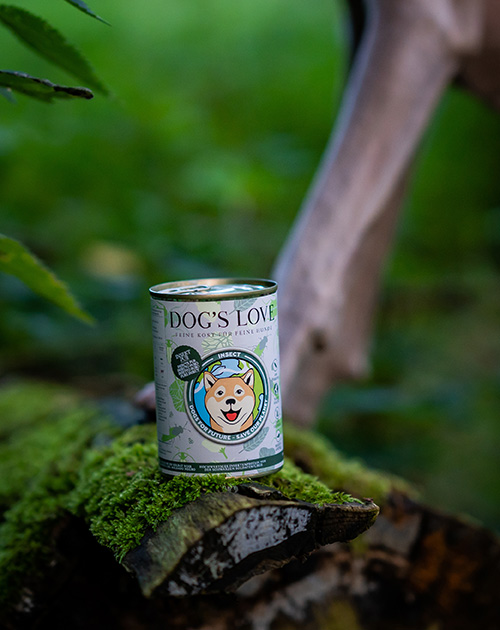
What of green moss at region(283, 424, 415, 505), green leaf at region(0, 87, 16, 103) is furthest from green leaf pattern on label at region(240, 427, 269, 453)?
green leaf at region(0, 87, 16, 103)

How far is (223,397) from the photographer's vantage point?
25.5 inches

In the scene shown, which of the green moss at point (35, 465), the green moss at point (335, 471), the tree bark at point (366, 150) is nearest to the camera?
the green moss at point (35, 465)

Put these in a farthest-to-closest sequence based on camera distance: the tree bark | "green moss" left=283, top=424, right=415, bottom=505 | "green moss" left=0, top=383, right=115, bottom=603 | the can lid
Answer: the tree bark
"green moss" left=283, top=424, right=415, bottom=505
"green moss" left=0, top=383, right=115, bottom=603
the can lid

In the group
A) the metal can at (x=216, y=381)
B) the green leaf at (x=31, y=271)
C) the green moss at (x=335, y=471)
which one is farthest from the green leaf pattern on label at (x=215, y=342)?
the green moss at (x=335, y=471)

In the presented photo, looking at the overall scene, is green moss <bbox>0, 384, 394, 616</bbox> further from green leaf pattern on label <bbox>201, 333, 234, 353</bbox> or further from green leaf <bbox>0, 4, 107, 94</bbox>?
green leaf <bbox>0, 4, 107, 94</bbox>

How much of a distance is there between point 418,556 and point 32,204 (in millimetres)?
2037

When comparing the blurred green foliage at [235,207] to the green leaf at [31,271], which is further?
the blurred green foliage at [235,207]

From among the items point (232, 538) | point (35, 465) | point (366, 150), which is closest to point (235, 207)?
point (366, 150)

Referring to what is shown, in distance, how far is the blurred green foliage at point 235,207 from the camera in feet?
7.91

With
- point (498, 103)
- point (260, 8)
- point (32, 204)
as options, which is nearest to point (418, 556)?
point (498, 103)

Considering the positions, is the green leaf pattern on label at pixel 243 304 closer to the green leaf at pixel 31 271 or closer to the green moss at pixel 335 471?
the green leaf at pixel 31 271

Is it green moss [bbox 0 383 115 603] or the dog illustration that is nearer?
the dog illustration

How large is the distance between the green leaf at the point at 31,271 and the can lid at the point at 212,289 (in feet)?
0.48

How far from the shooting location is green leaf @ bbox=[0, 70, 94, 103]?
566mm
